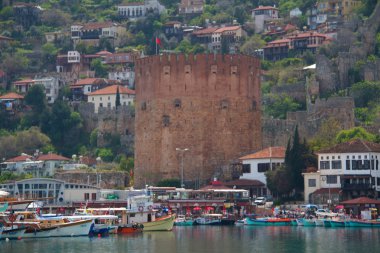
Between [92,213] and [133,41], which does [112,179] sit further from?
[133,41]

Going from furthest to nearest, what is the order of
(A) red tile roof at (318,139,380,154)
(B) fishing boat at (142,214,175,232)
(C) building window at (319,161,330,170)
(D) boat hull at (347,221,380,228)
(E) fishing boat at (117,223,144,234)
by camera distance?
(C) building window at (319,161,330,170) → (A) red tile roof at (318,139,380,154) → (D) boat hull at (347,221,380,228) → (B) fishing boat at (142,214,175,232) → (E) fishing boat at (117,223,144,234)

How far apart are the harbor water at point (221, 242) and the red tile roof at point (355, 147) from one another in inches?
390

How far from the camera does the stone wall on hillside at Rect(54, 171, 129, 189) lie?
130250mm

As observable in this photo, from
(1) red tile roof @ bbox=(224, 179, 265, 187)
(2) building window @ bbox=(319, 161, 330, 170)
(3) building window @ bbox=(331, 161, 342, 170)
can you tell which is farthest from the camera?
(1) red tile roof @ bbox=(224, 179, 265, 187)

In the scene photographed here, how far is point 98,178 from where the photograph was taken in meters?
130

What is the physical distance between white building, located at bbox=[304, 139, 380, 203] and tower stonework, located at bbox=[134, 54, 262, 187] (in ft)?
39.0

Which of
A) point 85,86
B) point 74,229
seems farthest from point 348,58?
point 74,229

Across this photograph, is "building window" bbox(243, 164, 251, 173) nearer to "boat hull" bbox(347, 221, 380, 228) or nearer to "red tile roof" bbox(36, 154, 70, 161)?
"boat hull" bbox(347, 221, 380, 228)

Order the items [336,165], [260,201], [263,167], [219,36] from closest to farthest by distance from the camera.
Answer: [336,165], [260,201], [263,167], [219,36]

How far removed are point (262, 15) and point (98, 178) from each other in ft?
194

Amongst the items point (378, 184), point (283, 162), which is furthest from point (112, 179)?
point (378, 184)

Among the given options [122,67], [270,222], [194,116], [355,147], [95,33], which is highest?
[95,33]

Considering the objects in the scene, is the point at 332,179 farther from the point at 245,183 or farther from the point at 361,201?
the point at 245,183

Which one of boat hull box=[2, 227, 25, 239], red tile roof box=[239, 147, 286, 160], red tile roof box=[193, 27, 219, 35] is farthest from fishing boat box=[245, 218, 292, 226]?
red tile roof box=[193, 27, 219, 35]
